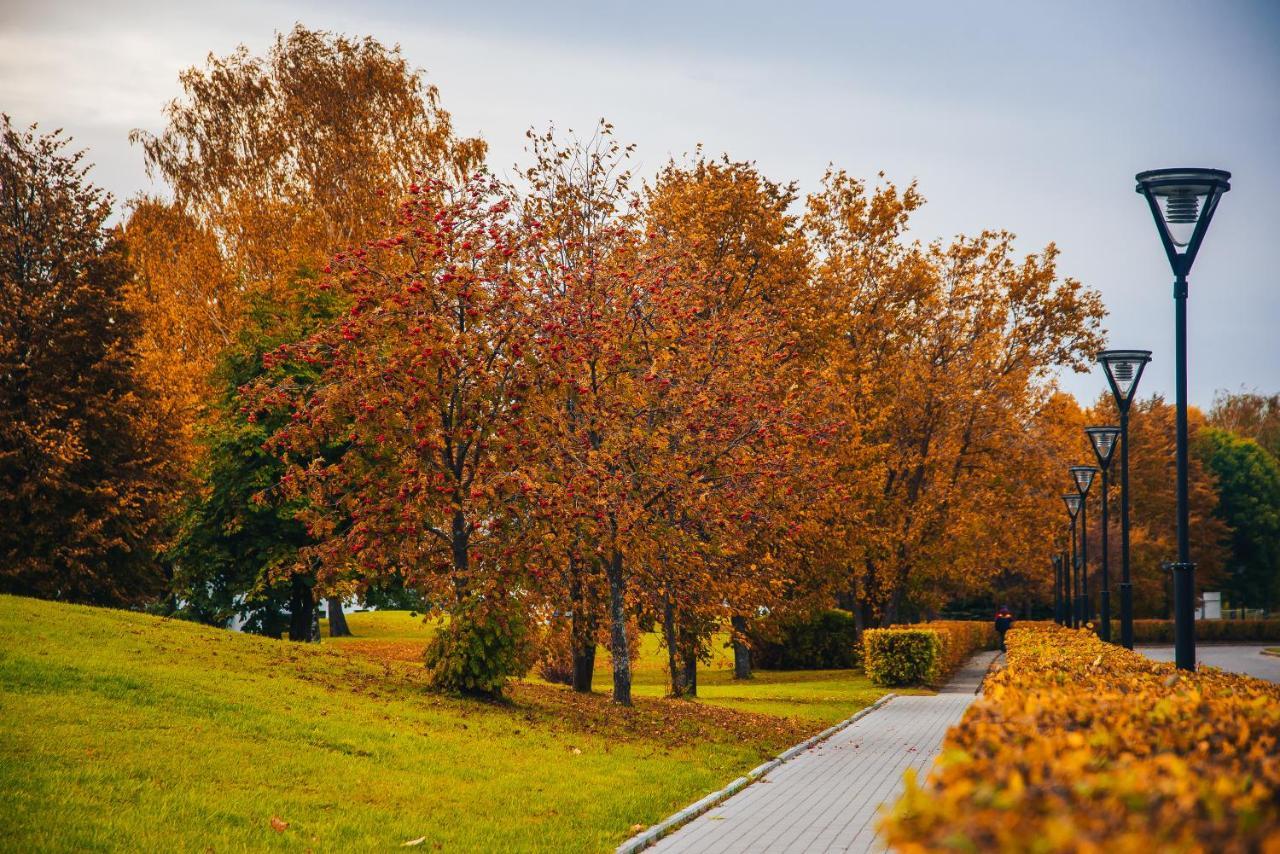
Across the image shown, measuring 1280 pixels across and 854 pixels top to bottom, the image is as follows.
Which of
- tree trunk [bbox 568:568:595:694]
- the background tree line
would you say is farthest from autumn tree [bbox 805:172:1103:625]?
tree trunk [bbox 568:568:595:694]

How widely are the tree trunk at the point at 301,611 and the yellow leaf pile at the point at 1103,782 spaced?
95.3 ft

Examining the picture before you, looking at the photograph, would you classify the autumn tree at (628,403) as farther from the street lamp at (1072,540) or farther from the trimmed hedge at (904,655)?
the street lamp at (1072,540)

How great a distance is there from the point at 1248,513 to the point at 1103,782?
82901mm

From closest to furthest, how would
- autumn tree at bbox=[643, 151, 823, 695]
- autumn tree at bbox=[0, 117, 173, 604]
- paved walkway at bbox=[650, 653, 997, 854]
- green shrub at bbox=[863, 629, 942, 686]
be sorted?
paved walkway at bbox=[650, 653, 997, 854] < autumn tree at bbox=[643, 151, 823, 695] < autumn tree at bbox=[0, 117, 173, 604] < green shrub at bbox=[863, 629, 942, 686]

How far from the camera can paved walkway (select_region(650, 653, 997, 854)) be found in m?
10.0

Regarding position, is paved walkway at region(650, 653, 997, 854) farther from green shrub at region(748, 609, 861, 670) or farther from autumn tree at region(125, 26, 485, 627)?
autumn tree at region(125, 26, 485, 627)

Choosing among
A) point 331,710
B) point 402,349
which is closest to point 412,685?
point 331,710

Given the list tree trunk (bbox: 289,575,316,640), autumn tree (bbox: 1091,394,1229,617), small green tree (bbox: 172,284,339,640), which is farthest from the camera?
autumn tree (bbox: 1091,394,1229,617)

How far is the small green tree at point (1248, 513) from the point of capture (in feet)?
252

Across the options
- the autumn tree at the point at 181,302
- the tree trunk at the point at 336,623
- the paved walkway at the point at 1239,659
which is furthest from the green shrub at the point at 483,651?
the tree trunk at the point at 336,623

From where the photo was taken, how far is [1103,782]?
10.2 feet

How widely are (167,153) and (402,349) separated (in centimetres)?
2689

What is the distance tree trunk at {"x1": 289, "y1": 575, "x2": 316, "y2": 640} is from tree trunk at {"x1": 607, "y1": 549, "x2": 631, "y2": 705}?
48.5 feet

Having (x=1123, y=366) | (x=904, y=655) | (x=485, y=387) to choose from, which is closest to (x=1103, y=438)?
(x=1123, y=366)
